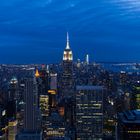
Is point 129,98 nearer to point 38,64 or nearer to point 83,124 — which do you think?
point 83,124

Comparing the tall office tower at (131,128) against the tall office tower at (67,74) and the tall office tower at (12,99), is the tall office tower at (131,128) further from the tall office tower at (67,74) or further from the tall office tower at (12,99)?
the tall office tower at (67,74)

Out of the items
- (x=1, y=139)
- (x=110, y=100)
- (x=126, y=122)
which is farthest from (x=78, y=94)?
(x=126, y=122)

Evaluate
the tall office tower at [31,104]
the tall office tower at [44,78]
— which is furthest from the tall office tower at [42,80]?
the tall office tower at [31,104]

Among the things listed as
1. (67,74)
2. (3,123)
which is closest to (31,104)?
(3,123)

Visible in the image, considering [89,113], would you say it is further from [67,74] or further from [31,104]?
[67,74]

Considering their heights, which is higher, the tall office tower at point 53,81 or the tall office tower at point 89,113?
the tall office tower at point 53,81

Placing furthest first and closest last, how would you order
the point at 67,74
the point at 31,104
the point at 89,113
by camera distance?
the point at 67,74
the point at 31,104
the point at 89,113
